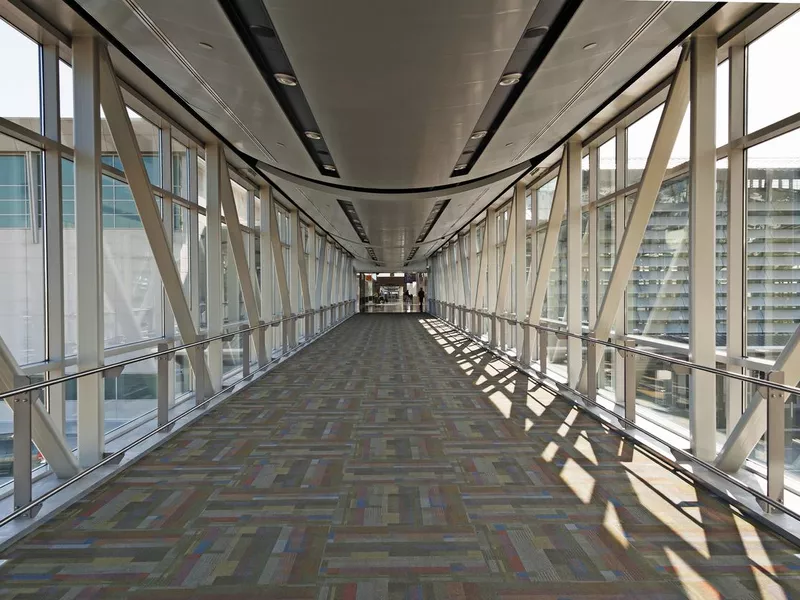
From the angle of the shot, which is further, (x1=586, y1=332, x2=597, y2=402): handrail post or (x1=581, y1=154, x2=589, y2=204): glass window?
(x1=581, y1=154, x2=589, y2=204): glass window

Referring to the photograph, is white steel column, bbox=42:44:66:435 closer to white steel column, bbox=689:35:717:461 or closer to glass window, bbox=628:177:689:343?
white steel column, bbox=689:35:717:461

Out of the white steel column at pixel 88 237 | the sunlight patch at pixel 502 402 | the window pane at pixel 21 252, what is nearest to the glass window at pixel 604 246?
the sunlight patch at pixel 502 402

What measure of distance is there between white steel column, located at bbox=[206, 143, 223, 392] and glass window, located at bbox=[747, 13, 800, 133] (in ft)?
18.8

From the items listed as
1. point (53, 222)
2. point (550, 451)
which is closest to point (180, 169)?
point (53, 222)

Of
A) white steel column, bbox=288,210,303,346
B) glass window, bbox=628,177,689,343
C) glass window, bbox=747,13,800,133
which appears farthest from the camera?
white steel column, bbox=288,210,303,346

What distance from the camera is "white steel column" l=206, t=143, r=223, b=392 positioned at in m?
6.90

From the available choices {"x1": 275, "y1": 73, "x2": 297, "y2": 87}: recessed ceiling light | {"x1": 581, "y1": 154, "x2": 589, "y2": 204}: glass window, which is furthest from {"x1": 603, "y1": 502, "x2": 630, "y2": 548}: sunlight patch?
{"x1": 581, "y1": 154, "x2": 589, "y2": 204}: glass window

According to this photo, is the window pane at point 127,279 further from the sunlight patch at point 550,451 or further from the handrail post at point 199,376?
the sunlight patch at point 550,451

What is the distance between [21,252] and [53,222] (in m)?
0.32

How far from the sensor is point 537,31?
3.46 meters

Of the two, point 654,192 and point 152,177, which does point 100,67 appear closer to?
point 152,177

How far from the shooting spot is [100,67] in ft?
13.3

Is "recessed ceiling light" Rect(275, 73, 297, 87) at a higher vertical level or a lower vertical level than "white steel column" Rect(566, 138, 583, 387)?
higher

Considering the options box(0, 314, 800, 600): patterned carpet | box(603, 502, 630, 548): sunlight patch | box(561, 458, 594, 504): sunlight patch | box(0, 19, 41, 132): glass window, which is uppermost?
box(0, 19, 41, 132): glass window
